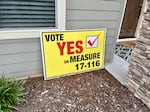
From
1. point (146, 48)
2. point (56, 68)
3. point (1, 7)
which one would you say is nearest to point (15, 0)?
point (1, 7)

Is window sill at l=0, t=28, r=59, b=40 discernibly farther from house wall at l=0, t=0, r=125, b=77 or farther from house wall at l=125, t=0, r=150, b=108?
house wall at l=125, t=0, r=150, b=108

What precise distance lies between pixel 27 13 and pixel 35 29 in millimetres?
203

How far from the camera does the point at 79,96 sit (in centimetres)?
189

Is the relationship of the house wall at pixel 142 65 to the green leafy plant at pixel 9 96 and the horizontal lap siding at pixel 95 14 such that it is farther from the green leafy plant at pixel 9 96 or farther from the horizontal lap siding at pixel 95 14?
Result: the green leafy plant at pixel 9 96

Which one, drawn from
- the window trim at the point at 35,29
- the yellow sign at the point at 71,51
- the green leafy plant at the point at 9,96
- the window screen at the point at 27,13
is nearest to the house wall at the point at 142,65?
the yellow sign at the point at 71,51

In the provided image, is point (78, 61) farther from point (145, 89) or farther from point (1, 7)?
point (1, 7)

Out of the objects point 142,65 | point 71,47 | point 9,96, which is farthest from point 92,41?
point 9,96

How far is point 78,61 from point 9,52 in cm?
91

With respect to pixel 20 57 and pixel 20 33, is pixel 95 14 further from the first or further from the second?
pixel 20 57

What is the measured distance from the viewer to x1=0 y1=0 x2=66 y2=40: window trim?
68.9 inches

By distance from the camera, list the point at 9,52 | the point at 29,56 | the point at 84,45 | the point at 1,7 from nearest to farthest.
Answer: the point at 1,7 → the point at 9,52 → the point at 29,56 → the point at 84,45

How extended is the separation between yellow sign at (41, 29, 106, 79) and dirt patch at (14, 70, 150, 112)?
5.7 inches

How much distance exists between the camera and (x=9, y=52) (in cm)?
189

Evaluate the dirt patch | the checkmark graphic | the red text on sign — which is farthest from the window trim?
the dirt patch
